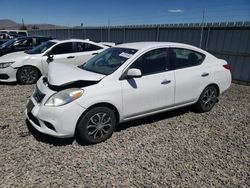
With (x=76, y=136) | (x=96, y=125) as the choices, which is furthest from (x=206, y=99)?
(x=76, y=136)

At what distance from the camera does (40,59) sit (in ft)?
23.8

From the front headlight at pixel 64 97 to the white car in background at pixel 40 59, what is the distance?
3.90m

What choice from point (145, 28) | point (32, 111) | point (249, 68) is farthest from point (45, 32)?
point (32, 111)

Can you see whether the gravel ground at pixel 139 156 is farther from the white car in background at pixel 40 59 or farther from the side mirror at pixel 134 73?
the white car in background at pixel 40 59

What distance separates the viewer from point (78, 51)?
7.71m

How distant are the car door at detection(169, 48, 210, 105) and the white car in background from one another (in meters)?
4.02

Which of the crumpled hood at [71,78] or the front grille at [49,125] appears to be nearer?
the front grille at [49,125]

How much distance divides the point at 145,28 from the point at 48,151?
388 inches

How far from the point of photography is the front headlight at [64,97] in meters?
3.29

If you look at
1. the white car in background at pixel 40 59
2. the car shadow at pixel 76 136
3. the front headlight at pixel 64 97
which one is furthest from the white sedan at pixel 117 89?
the white car in background at pixel 40 59

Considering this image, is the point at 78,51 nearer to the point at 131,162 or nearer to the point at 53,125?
the point at 53,125

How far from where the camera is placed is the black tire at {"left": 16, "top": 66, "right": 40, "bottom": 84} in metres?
7.10

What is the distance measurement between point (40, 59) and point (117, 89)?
15.0ft

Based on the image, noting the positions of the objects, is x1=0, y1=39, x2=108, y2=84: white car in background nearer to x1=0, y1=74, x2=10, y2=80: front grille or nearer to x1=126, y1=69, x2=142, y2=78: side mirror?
x1=0, y1=74, x2=10, y2=80: front grille
